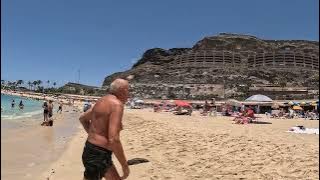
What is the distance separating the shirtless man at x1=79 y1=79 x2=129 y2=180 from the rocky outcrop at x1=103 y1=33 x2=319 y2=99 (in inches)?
2493

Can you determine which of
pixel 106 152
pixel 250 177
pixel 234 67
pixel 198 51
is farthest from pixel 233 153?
pixel 198 51

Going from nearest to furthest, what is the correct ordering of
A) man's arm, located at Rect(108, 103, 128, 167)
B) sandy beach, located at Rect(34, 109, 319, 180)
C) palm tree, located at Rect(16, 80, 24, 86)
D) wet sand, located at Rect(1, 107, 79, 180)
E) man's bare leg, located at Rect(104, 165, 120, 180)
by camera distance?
man's arm, located at Rect(108, 103, 128, 167), man's bare leg, located at Rect(104, 165, 120, 180), sandy beach, located at Rect(34, 109, 319, 180), wet sand, located at Rect(1, 107, 79, 180), palm tree, located at Rect(16, 80, 24, 86)

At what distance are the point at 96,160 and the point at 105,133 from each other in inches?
9.9

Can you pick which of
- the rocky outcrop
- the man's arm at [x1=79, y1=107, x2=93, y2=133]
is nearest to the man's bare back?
the man's arm at [x1=79, y1=107, x2=93, y2=133]

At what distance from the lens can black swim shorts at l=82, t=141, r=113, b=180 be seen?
432 centimetres

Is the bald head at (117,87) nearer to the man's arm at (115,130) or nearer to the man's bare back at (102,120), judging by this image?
the man's bare back at (102,120)

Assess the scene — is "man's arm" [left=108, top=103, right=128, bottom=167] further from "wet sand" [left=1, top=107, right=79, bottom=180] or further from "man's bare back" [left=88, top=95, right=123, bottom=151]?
"wet sand" [left=1, top=107, right=79, bottom=180]

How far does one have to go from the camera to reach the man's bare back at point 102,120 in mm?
4258

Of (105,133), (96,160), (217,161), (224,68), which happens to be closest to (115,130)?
(105,133)

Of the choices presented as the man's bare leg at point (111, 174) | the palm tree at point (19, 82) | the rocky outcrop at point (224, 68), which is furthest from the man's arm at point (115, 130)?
the palm tree at point (19, 82)

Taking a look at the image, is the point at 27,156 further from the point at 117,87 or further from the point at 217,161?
the point at 117,87

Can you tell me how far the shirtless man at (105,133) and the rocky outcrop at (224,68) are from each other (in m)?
63.3

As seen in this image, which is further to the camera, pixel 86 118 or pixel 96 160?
pixel 86 118

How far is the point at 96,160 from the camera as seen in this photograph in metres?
4.34
